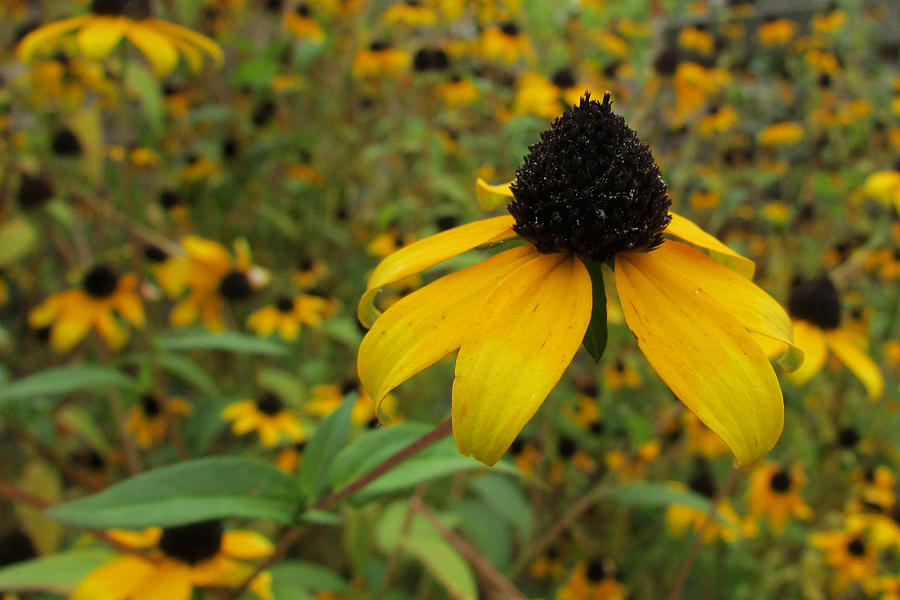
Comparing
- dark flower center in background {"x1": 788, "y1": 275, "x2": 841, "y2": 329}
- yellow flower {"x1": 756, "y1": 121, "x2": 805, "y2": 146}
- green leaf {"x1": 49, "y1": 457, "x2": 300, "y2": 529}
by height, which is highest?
green leaf {"x1": 49, "y1": 457, "x2": 300, "y2": 529}

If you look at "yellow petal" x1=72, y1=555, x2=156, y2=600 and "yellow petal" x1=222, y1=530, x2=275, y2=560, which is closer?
"yellow petal" x1=72, y1=555, x2=156, y2=600

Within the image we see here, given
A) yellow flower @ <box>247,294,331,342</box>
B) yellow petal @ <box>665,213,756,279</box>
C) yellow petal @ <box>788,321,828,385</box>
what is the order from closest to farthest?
yellow petal @ <box>665,213,756,279</box> < yellow petal @ <box>788,321,828,385</box> < yellow flower @ <box>247,294,331,342</box>

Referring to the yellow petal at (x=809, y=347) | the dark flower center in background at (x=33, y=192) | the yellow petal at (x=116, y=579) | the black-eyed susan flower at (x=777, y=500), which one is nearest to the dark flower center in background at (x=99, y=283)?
the dark flower center in background at (x=33, y=192)

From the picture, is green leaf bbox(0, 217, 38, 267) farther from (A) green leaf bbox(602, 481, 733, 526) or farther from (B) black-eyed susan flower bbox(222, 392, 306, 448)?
(A) green leaf bbox(602, 481, 733, 526)

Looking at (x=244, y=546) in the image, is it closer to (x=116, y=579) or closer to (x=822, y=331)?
(x=116, y=579)

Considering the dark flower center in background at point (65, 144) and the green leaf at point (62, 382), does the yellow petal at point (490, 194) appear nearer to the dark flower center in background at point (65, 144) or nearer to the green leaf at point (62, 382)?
the green leaf at point (62, 382)

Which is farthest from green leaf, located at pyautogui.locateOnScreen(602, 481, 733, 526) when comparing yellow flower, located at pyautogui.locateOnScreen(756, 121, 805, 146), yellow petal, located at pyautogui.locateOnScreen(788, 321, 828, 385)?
yellow flower, located at pyautogui.locateOnScreen(756, 121, 805, 146)

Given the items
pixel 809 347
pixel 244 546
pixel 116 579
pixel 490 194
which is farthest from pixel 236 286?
pixel 809 347

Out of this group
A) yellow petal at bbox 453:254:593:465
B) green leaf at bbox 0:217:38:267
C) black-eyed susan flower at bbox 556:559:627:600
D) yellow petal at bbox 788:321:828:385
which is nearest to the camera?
yellow petal at bbox 453:254:593:465
